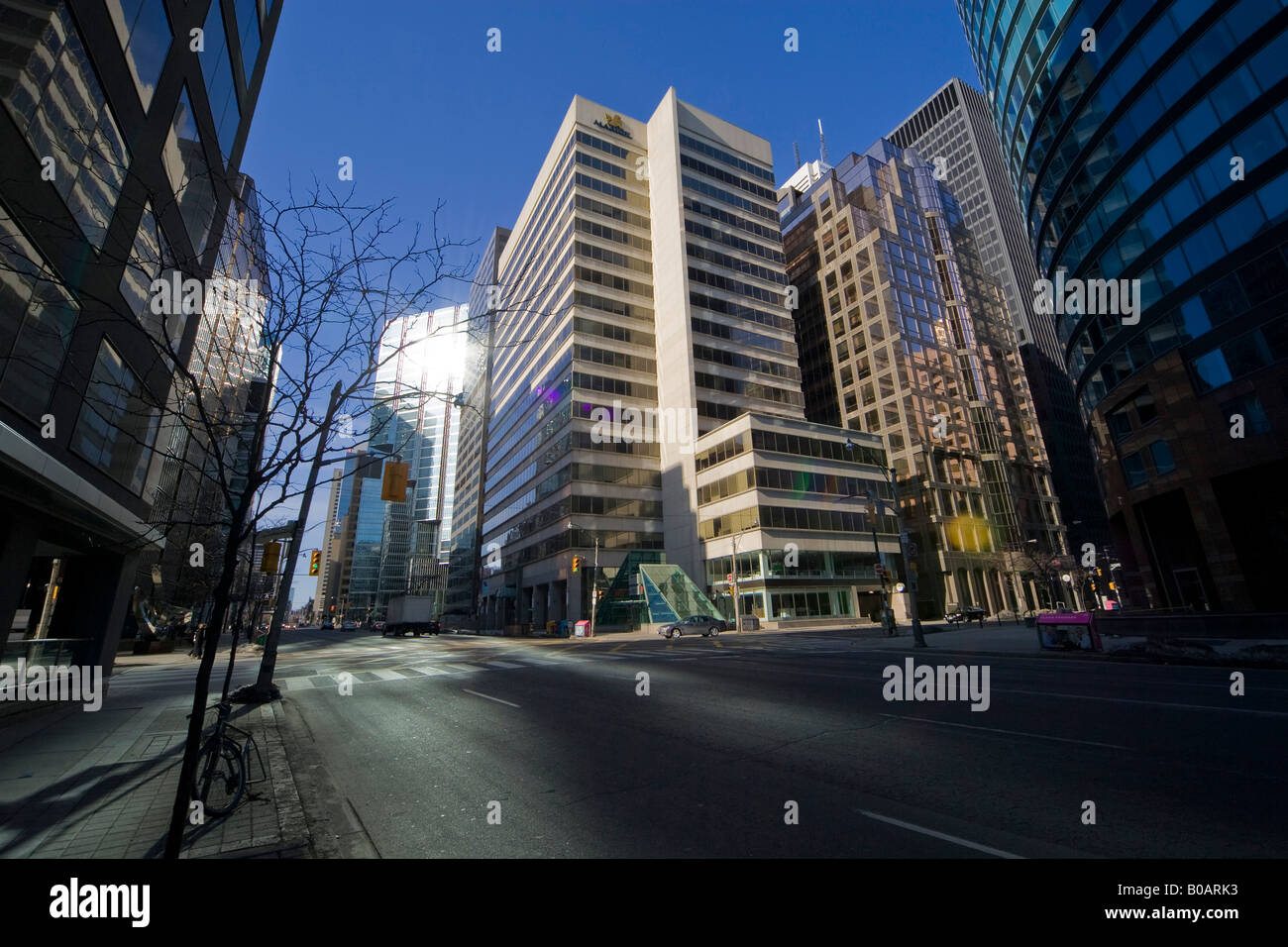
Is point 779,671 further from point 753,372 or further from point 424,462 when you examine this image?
point 424,462

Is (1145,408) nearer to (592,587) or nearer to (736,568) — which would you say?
(736,568)

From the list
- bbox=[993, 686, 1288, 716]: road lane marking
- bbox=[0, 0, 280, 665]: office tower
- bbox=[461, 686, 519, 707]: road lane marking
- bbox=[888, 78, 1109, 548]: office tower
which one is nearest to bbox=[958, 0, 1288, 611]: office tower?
bbox=[993, 686, 1288, 716]: road lane marking

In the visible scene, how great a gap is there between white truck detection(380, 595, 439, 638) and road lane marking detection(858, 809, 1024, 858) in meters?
53.1

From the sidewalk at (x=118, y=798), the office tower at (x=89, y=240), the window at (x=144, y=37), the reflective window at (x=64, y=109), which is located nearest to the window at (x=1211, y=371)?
the sidewalk at (x=118, y=798)

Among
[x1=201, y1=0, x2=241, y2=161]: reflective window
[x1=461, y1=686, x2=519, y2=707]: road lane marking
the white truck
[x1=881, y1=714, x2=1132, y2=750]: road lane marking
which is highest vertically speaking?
[x1=201, y1=0, x2=241, y2=161]: reflective window

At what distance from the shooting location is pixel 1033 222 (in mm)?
38219

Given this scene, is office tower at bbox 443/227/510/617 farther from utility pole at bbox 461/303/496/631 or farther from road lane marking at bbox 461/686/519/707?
road lane marking at bbox 461/686/519/707

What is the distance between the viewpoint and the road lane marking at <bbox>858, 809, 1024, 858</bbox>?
13.3ft

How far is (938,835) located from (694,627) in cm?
3274

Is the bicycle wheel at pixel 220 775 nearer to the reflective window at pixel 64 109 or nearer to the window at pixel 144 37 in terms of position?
the reflective window at pixel 64 109

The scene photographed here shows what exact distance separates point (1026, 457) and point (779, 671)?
272 ft

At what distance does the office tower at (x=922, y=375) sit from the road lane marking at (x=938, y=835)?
64.7 m

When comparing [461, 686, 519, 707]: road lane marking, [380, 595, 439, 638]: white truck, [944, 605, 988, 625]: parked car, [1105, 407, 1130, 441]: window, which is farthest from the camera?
[380, 595, 439, 638]: white truck
